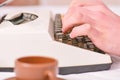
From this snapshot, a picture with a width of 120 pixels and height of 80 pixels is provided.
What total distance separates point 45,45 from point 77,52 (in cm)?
8

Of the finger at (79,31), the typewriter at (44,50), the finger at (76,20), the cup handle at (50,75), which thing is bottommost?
the cup handle at (50,75)

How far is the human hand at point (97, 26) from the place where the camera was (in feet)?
2.73

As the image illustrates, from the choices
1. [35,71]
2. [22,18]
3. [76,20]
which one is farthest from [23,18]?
[35,71]

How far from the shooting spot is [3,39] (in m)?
0.76

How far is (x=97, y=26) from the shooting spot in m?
0.86

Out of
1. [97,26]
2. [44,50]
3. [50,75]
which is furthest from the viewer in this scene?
[97,26]

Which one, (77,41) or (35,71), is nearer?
(35,71)

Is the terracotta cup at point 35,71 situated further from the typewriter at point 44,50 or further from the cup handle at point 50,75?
the typewriter at point 44,50

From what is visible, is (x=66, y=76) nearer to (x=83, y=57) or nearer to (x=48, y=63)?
(x=83, y=57)

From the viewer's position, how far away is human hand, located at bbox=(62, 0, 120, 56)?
833 millimetres

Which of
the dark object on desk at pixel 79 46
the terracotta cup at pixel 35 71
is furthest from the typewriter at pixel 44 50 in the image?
the terracotta cup at pixel 35 71

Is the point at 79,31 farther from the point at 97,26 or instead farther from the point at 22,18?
the point at 22,18

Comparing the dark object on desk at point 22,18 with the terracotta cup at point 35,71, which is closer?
Result: the terracotta cup at point 35,71

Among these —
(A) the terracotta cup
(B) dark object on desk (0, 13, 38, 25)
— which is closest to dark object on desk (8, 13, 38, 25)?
(B) dark object on desk (0, 13, 38, 25)
